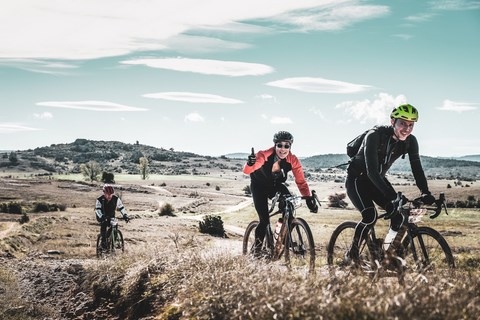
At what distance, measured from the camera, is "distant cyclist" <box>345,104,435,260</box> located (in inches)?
290

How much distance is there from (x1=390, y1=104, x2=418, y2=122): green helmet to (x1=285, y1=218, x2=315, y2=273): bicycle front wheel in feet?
7.99

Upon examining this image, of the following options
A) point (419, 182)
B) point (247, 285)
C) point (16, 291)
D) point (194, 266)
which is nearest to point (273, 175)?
point (194, 266)

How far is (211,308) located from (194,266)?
239cm

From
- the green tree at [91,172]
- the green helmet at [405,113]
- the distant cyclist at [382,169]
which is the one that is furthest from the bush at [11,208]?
the green tree at [91,172]

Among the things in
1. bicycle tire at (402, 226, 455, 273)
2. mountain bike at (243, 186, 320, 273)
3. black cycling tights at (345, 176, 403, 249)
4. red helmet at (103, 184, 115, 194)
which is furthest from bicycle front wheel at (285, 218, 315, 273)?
red helmet at (103, 184, 115, 194)

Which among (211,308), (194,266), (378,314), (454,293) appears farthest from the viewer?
(194,266)

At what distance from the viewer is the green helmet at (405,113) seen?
24.2 ft

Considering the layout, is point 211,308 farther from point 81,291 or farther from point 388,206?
point 81,291

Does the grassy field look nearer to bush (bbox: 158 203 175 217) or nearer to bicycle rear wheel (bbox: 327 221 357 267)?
bicycle rear wheel (bbox: 327 221 357 267)

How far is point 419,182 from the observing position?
24.9 ft

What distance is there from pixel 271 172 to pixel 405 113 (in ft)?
10.2

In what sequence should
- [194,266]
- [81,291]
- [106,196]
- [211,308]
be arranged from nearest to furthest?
[211,308] < [194,266] < [81,291] < [106,196]

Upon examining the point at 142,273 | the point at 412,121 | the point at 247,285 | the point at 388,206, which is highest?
the point at 412,121

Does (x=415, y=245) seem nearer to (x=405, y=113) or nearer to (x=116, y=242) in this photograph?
(x=405, y=113)
